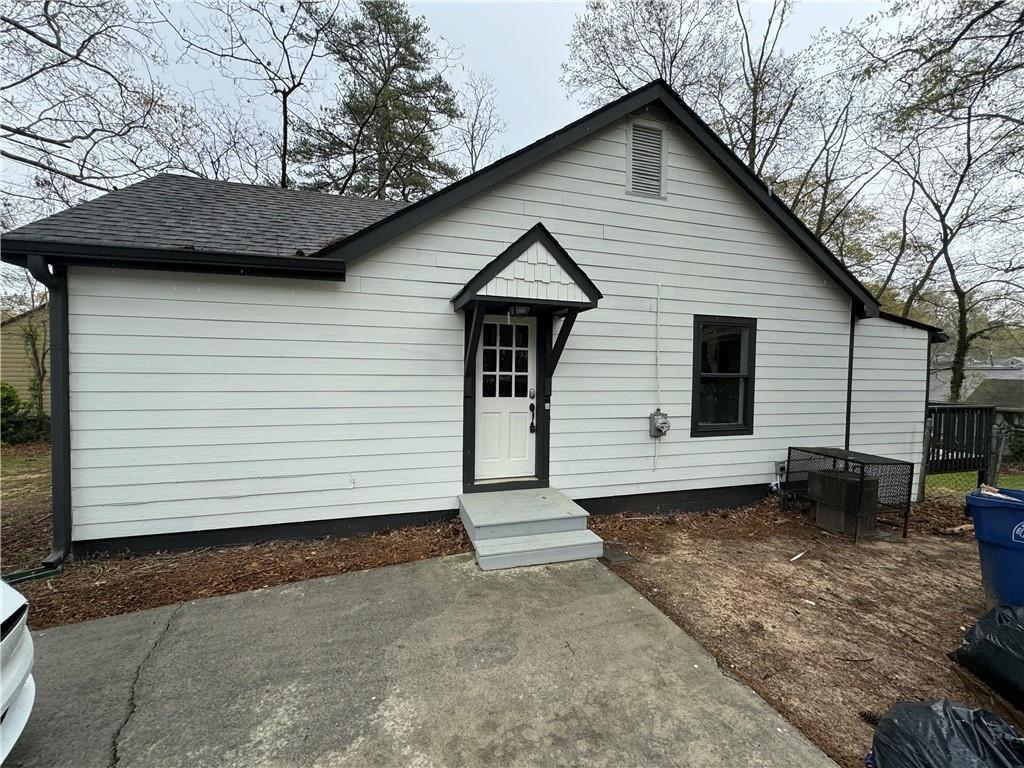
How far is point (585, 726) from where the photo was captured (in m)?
1.99

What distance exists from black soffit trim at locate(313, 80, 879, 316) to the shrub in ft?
41.1

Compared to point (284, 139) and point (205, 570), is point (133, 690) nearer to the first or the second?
point (205, 570)

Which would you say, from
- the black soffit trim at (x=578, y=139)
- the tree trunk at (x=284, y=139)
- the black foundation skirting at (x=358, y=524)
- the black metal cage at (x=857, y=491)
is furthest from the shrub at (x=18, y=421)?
the black metal cage at (x=857, y=491)

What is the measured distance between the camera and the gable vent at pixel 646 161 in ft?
17.0

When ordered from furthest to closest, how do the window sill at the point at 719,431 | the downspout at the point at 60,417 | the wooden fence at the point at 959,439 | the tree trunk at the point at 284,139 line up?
the tree trunk at the point at 284,139 → the wooden fence at the point at 959,439 → the window sill at the point at 719,431 → the downspout at the point at 60,417

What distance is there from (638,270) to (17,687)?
18.6 ft

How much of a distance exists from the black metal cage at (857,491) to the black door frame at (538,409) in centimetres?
337

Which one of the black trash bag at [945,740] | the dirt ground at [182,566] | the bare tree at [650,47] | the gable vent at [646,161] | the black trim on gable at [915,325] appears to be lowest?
the dirt ground at [182,566]

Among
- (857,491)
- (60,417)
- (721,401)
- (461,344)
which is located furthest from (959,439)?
(60,417)

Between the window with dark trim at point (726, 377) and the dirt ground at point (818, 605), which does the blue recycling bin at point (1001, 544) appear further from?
the window with dark trim at point (726, 377)

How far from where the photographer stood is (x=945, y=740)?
58.9 inches

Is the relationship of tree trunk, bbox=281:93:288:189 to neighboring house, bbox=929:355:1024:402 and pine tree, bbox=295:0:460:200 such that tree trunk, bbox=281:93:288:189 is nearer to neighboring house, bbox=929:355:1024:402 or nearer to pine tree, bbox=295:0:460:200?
pine tree, bbox=295:0:460:200

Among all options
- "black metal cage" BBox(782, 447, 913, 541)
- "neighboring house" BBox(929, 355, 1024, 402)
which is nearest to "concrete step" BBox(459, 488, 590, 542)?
"black metal cage" BBox(782, 447, 913, 541)

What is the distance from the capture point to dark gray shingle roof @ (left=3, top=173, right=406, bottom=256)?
3.69 meters
